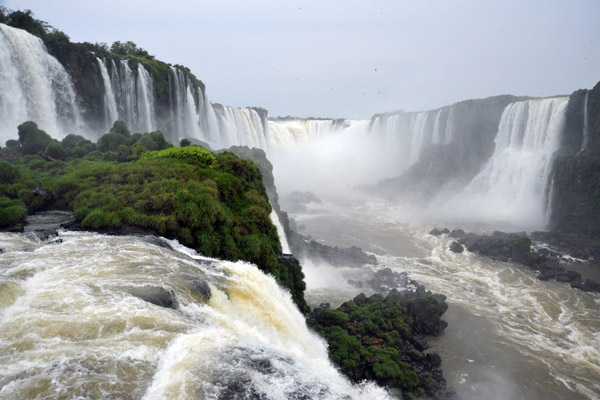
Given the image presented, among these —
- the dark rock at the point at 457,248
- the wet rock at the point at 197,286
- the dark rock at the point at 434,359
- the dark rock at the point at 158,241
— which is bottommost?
the dark rock at the point at 434,359

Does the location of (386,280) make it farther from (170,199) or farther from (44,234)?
(44,234)

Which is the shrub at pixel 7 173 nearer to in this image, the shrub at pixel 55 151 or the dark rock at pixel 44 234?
the dark rock at pixel 44 234

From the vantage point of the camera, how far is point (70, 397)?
4.13 metres

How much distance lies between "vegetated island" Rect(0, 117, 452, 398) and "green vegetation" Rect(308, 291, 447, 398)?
0.12ft

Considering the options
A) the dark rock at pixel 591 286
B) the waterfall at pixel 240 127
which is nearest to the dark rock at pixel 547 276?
the dark rock at pixel 591 286

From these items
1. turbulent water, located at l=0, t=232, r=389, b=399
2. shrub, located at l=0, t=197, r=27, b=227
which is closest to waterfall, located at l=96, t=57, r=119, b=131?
shrub, located at l=0, t=197, r=27, b=227

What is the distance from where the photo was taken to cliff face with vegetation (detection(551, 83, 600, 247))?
28266 millimetres

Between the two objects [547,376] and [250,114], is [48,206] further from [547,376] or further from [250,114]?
[250,114]

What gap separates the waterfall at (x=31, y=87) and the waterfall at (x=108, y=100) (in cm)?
304

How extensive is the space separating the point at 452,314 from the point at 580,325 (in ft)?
19.6

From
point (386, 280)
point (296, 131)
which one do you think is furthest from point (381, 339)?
point (296, 131)

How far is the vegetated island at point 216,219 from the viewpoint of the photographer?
10094 mm

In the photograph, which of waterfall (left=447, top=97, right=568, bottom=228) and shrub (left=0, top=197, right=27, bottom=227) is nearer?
shrub (left=0, top=197, right=27, bottom=227)

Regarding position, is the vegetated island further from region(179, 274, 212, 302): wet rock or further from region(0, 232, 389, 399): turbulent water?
region(179, 274, 212, 302): wet rock
